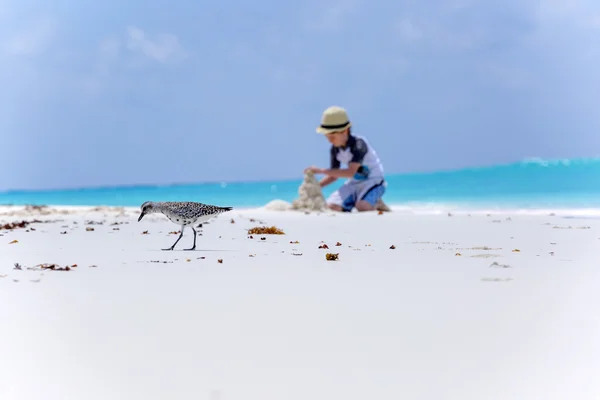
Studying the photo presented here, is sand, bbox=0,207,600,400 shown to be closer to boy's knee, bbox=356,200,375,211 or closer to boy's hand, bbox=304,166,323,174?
boy's hand, bbox=304,166,323,174

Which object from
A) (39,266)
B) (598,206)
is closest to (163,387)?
(39,266)

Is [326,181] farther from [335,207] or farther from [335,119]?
[335,119]

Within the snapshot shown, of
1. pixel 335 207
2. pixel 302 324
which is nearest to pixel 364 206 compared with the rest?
pixel 335 207

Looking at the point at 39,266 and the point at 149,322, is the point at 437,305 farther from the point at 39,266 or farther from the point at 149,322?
the point at 39,266

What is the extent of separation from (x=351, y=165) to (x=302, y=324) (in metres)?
7.22

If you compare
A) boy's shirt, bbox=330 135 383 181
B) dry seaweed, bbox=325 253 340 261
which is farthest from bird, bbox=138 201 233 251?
boy's shirt, bbox=330 135 383 181

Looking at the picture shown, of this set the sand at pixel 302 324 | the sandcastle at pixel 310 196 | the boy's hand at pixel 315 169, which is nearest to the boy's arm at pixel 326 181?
the sandcastle at pixel 310 196

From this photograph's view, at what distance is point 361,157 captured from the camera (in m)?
9.98

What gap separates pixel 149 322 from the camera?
288 cm

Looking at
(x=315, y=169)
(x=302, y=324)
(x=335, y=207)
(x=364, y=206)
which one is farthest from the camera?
(x=335, y=207)

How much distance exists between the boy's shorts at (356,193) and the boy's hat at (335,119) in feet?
3.21

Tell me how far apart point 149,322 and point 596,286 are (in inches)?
95.4

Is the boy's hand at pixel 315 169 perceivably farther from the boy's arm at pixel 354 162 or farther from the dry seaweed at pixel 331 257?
the dry seaweed at pixel 331 257

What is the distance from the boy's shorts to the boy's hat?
3.21 ft
